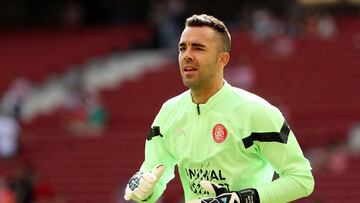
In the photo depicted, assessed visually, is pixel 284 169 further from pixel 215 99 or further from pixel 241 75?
pixel 241 75

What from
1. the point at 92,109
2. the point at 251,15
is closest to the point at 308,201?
the point at 92,109

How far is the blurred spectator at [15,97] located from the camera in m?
18.8

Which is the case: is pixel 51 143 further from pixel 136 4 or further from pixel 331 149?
pixel 136 4

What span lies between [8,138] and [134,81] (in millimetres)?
3987

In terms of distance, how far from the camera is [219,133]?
4.69 metres

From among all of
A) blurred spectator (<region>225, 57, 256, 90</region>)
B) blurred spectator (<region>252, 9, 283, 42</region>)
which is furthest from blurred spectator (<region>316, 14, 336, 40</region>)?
blurred spectator (<region>225, 57, 256, 90</region>)

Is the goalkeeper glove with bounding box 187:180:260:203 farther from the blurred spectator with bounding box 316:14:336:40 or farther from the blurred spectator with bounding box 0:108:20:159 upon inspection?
the blurred spectator with bounding box 316:14:336:40

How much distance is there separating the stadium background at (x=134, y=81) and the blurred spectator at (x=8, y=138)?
0.11m

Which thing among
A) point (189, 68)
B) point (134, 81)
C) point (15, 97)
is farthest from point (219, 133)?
point (134, 81)

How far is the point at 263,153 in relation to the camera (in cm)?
460

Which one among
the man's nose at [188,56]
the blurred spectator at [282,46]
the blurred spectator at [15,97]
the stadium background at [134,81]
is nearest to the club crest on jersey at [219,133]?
the man's nose at [188,56]

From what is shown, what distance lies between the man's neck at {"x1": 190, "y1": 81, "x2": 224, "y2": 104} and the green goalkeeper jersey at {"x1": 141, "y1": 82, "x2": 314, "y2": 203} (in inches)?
0.7

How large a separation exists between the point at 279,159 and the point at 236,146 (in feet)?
0.69

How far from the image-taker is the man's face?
463 cm
